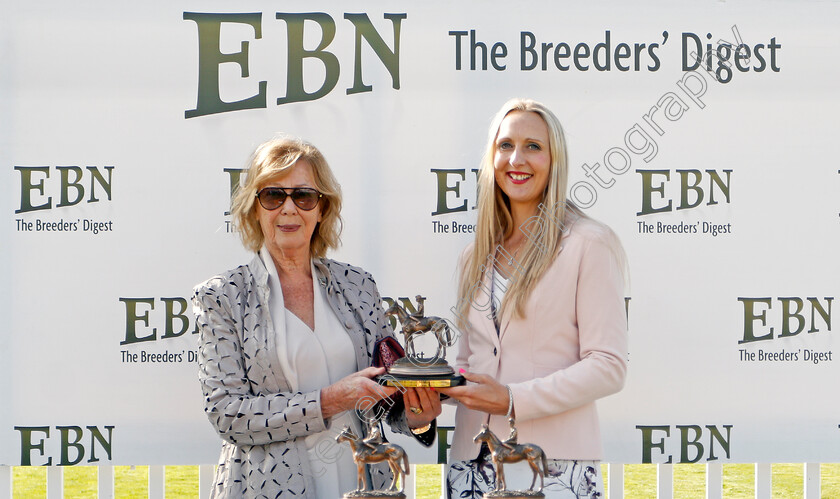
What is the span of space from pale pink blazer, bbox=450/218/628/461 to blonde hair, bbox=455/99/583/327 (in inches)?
1.4

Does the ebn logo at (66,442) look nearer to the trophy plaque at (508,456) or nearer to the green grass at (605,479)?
the green grass at (605,479)

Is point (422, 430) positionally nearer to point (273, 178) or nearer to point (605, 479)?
point (273, 178)

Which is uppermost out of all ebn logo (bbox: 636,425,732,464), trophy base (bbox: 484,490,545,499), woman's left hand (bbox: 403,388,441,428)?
woman's left hand (bbox: 403,388,441,428)

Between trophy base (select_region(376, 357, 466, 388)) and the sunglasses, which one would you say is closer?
trophy base (select_region(376, 357, 466, 388))

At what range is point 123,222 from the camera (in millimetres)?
3539

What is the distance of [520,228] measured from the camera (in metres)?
2.50

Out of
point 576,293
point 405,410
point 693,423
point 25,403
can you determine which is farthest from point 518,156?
point 25,403

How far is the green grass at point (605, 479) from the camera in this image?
5.33 meters

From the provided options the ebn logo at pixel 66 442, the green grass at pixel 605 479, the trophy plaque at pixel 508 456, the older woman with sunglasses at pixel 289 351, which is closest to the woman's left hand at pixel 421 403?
the older woman with sunglasses at pixel 289 351

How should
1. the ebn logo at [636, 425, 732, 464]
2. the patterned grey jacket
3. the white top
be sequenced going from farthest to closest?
the ebn logo at [636, 425, 732, 464], the white top, the patterned grey jacket

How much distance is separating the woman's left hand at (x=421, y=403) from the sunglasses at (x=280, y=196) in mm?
644

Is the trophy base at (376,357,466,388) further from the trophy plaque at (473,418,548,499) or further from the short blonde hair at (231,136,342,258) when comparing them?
the short blonde hair at (231,136,342,258)

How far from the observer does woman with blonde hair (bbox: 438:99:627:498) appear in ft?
7.48

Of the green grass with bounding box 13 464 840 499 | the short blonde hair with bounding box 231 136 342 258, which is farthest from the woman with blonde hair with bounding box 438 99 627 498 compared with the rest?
the green grass with bounding box 13 464 840 499
